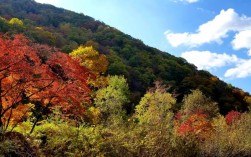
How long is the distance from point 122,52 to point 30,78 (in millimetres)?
89997

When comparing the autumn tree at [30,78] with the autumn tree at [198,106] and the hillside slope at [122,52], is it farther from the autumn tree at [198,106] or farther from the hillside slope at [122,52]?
the hillside slope at [122,52]

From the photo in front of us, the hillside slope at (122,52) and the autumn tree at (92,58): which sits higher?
the hillside slope at (122,52)

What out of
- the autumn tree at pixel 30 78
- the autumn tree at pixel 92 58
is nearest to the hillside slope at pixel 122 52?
the autumn tree at pixel 92 58

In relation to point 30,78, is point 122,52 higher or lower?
higher

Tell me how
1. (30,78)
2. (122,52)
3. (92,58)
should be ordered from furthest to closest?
(122,52), (92,58), (30,78)

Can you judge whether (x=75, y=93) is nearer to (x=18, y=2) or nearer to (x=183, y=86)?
(x=183, y=86)

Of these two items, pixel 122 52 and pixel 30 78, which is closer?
pixel 30 78

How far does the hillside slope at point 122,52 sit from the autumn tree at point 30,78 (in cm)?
4353

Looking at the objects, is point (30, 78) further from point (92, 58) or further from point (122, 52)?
point (122, 52)

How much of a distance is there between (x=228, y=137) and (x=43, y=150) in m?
12.8

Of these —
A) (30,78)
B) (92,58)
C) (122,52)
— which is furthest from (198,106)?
(122,52)

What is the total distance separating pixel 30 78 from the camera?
19.4 m

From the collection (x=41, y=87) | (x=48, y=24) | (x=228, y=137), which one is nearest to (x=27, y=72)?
(x=41, y=87)

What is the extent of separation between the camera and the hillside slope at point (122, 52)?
85312 mm
